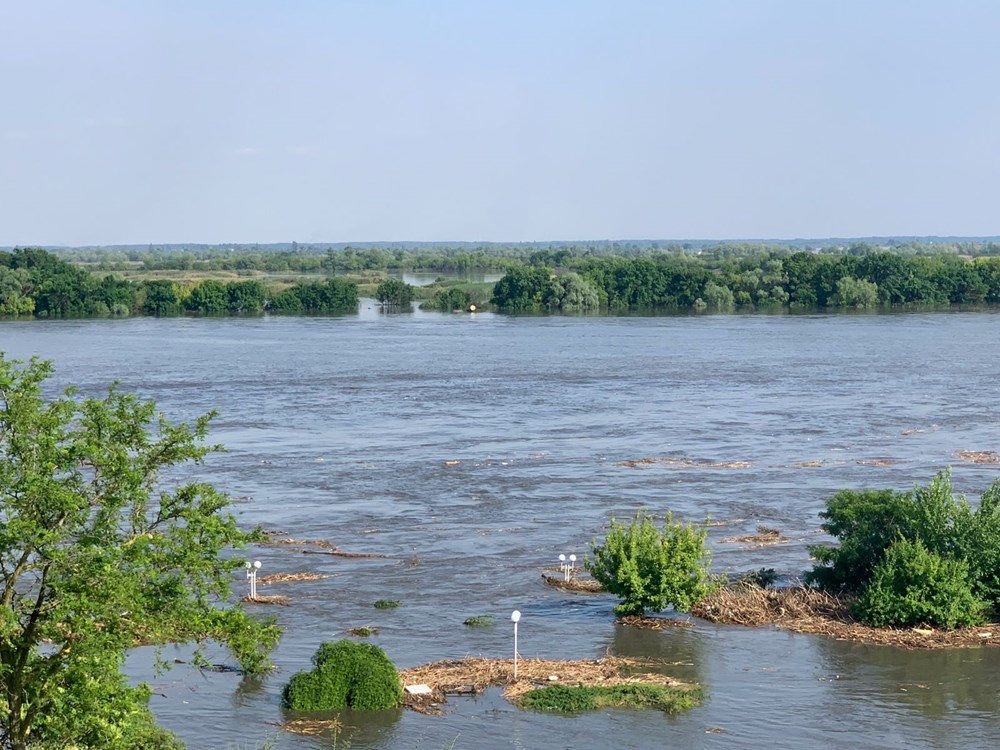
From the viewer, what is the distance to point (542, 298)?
120688mm

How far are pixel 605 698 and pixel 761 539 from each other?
38.1 feet

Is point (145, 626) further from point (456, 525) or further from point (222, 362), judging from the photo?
point (222, 362)

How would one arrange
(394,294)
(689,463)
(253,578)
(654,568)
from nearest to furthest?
1. (654,568)
2. (253,578)
3. (689,463)
4. (394,294)

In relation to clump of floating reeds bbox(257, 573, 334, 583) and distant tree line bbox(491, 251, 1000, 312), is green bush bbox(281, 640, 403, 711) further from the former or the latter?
distant tree line bbox(491, 251, 1000, 312)

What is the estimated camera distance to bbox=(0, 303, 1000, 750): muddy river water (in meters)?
19.9

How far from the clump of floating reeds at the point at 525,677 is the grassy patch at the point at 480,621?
2.24 m

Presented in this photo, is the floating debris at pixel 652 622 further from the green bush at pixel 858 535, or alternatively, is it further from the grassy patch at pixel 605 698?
the grassy patch at pixel 605 698

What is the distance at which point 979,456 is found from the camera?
41594mm

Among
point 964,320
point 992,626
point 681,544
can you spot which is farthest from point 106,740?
point 964,320

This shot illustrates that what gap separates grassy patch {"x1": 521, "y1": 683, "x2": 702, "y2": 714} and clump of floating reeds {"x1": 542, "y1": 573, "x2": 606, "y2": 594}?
19.6ft

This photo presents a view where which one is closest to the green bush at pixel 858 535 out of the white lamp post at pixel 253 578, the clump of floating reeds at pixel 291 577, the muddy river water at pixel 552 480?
the muddy river water at pixel 552 480

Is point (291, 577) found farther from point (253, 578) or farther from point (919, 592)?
point (919, 592)

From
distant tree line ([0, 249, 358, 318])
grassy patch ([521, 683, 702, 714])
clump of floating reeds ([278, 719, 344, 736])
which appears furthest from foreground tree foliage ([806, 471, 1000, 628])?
distant tree line ([0, 249, 358, 318])

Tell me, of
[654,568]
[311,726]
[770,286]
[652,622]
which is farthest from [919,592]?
[770,286]
